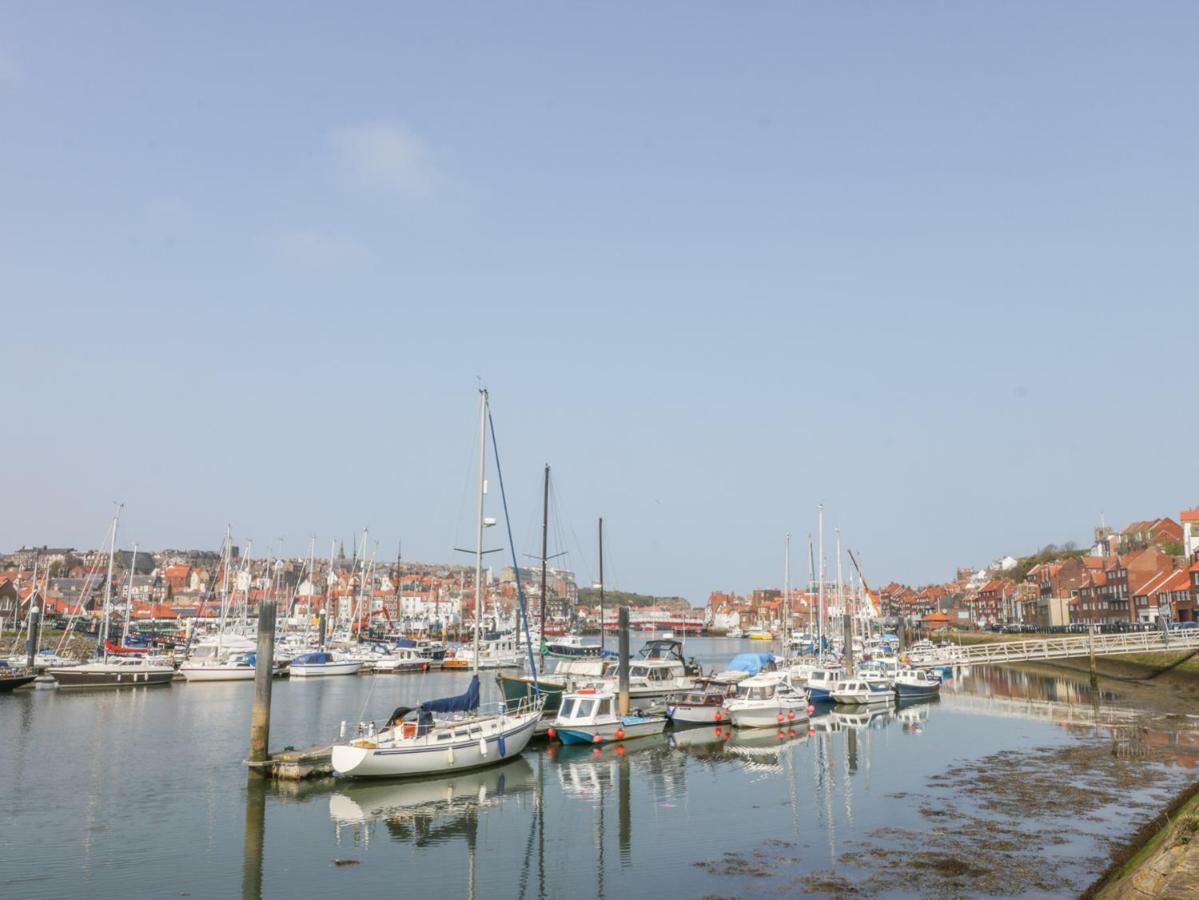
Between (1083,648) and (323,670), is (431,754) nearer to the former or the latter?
(323,670)

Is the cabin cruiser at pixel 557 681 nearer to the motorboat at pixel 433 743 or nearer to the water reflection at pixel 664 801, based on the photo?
the water reflection at pixel 664 801

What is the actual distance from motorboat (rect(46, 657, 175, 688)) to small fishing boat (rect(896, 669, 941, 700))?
190ft

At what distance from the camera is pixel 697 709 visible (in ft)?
166

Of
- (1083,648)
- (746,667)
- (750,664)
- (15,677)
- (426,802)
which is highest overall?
(1083,648)

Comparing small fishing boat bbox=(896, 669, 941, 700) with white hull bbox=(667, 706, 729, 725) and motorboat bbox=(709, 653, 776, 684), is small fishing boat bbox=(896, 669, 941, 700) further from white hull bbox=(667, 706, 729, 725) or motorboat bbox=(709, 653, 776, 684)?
white hull bbox=(667, 706, 729, 725)

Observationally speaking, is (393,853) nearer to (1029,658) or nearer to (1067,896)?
(1067,896)

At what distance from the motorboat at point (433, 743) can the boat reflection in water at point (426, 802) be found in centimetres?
48

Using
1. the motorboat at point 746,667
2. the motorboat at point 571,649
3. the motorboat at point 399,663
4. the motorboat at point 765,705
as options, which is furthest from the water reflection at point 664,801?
the motorboat at point 399,663

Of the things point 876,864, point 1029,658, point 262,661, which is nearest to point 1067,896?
point 876,864

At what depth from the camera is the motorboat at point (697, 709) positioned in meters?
50.2

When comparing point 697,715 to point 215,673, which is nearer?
point 697,715

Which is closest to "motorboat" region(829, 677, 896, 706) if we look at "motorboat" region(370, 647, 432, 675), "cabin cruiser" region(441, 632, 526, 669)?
"cabin cruiser" region(441, 632, 526, 669)

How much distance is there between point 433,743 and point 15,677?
50.4 m

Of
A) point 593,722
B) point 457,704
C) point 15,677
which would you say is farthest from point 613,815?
point 15,677
